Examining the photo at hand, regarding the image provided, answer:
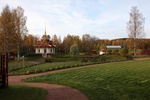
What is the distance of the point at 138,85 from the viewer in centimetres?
1225

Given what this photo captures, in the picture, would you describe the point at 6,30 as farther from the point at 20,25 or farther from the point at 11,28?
the point at 20,25

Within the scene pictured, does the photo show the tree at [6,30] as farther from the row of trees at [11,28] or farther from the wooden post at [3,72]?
the wooden post at [3,72]

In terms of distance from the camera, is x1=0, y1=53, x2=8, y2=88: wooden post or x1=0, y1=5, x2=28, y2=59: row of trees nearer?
x1=0, y1=53, x2=8, y2=88: wooden post

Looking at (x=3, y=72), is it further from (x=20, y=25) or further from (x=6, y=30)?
(x=20, y=25)

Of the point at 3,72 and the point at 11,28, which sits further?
the point at 11,28

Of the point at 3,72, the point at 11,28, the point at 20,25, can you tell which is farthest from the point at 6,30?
the point at 3,72

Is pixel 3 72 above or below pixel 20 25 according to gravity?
below

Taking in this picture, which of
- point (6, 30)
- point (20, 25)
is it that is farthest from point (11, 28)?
point (20, 25)

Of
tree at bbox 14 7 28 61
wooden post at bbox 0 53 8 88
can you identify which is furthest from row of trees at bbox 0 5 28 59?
wooden post at bbox 0 53 8 88

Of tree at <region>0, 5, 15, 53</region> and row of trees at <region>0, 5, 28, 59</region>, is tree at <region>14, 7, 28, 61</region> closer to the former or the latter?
row of trees at <region>0, 5, 28, 59</region>

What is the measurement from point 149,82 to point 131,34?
29899mm

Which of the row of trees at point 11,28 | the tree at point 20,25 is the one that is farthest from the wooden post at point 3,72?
the tree at point 20,25

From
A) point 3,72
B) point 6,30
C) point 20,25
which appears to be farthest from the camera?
point 20,25

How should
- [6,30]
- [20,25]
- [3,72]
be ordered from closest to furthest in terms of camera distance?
[3,72] → [6,30] → [20,25]
